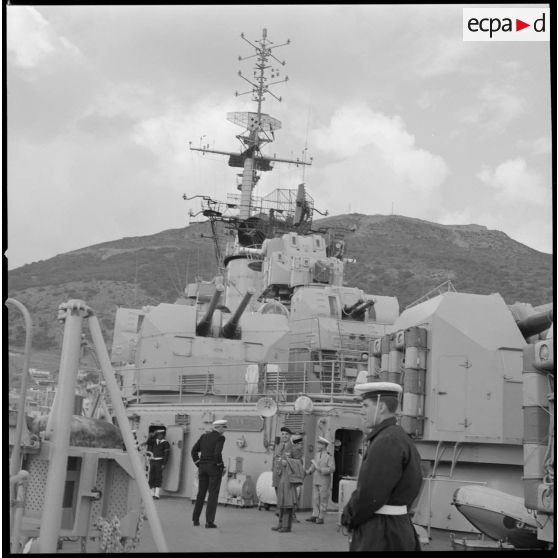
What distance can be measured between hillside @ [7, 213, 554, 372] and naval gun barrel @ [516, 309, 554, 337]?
35451 millimetres

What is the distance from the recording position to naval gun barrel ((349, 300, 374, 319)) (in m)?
15.8

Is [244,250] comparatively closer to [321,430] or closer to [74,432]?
[321,430]

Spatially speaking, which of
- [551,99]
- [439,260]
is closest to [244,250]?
[551,99]

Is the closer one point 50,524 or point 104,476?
point 50,524

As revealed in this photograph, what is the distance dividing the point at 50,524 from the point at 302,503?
665cm

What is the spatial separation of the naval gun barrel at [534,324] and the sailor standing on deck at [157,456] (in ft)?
18.5

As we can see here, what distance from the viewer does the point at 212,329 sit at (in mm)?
15578

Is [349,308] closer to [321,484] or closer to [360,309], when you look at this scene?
[360,309]

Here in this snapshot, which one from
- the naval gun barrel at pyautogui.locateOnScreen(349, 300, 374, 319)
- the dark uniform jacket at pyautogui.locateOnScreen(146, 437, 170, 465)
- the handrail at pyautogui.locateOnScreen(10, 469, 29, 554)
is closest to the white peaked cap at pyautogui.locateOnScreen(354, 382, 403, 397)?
the handrail at pyautogui.locateOnScreen(10, 469, 29, 554)

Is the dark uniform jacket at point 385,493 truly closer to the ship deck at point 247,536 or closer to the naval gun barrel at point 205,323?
the ship deck at point 247,536

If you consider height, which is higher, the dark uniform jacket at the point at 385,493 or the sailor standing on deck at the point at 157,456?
the dark uniform jacket at the point at 385,493

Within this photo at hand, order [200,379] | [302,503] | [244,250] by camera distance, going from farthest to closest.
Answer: [244,250] < [200,379] < [302,503]

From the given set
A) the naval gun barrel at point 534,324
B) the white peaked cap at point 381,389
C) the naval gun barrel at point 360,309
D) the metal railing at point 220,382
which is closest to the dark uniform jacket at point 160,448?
the metal railing at point 220,382

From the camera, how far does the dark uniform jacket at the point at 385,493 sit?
4.12 meters
